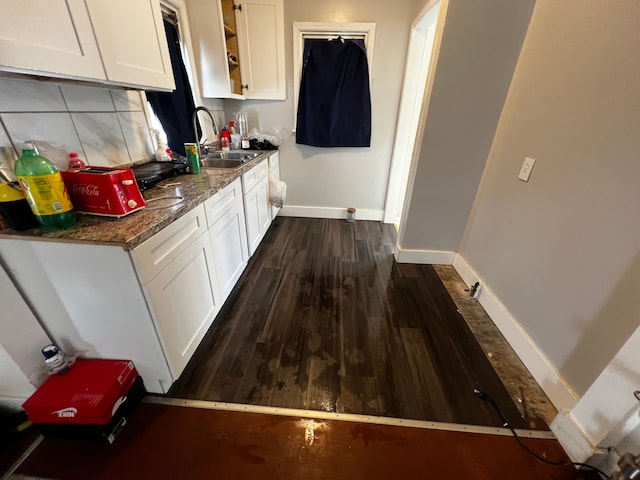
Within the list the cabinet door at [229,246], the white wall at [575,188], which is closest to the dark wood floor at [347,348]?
the cabinet door at [229,246]

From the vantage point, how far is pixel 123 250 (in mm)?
912

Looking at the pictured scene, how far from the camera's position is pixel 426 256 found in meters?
2.45

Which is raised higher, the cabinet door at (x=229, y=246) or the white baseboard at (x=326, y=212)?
the cabinet door at (x=229, y=246)

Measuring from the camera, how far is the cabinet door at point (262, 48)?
2.44m

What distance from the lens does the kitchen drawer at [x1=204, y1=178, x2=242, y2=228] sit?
58.3 inches

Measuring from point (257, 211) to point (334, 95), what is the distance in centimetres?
152

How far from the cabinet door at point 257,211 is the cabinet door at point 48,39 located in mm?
1177

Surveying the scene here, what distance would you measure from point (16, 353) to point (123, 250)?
71 cm

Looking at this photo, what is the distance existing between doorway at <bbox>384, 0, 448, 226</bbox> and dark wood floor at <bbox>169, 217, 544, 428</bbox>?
1117mm

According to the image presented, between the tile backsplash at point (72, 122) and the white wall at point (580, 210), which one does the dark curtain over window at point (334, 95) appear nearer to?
the white wall at point (580, 210)

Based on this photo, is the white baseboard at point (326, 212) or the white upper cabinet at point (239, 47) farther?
the white baseboard at point (326, 212)

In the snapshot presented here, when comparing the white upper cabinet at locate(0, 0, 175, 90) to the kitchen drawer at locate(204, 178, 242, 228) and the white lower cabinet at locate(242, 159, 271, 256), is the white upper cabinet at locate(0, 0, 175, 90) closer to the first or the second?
the kitchen drawer at locate(204, 178, 242, 228)

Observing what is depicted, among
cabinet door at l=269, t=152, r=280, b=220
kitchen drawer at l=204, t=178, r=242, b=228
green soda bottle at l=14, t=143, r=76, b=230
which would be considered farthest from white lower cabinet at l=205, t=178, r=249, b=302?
cabinet door at l=269, t=152, r=280, b=220

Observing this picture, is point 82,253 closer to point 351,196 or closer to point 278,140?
point 278,140
